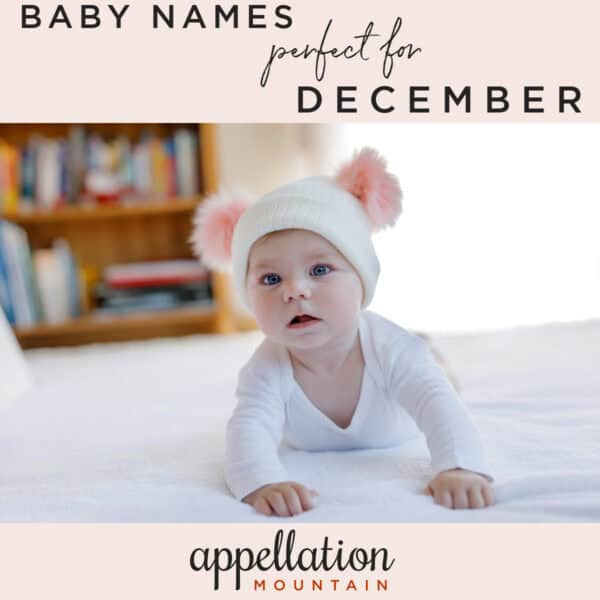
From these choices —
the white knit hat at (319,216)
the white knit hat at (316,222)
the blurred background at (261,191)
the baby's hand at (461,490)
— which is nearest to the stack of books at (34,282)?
the blurred background at (261,191)

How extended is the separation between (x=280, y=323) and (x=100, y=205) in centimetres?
186

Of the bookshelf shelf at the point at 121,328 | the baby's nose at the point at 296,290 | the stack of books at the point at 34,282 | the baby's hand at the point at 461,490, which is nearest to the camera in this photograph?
the baby's hand at the point at 461,490

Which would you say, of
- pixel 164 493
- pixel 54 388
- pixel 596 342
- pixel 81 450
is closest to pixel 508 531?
pixel 164 493

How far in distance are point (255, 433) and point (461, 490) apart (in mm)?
269

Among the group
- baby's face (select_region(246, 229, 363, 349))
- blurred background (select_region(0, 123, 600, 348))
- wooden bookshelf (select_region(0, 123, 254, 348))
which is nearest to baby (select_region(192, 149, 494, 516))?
baby's face (select_region(246, 229, 363, 349))

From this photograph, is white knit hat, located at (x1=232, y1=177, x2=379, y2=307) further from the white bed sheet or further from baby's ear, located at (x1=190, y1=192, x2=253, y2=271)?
the white bed sheet

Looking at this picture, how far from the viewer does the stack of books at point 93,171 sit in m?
2.57

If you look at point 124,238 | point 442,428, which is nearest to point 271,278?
point 442,428

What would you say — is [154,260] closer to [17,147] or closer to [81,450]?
[17,147]

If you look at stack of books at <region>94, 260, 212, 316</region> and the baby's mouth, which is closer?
the baby's mouth

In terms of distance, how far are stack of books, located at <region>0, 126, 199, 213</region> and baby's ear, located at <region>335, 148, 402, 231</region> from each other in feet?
5.68

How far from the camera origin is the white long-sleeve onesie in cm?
88

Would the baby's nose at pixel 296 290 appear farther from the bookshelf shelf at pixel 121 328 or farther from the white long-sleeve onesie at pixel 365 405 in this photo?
the bookshelf shelf at pixel 121 328

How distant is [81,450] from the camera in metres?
1.06
